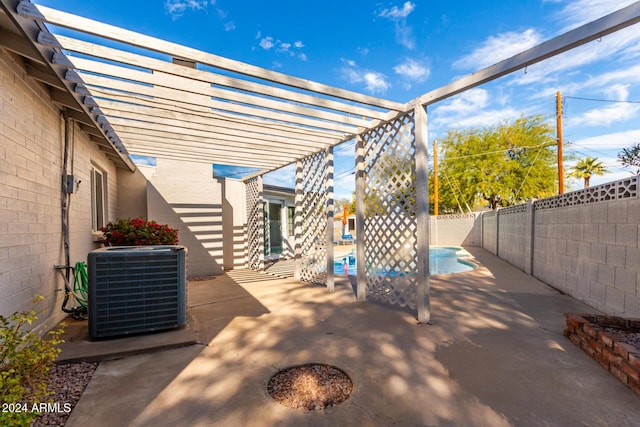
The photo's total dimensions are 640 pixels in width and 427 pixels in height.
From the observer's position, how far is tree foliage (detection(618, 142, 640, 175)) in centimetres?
526

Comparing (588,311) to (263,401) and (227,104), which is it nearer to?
(263,401)

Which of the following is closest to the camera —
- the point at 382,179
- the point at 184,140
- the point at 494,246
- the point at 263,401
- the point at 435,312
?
the point at 263,401

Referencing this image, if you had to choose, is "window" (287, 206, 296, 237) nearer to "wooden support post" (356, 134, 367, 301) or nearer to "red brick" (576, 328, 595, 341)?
"wooden support post" (356, 134, 367, 301)

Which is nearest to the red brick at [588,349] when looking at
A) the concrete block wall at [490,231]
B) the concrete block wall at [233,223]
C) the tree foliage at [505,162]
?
the concrete block wall at [233,223]

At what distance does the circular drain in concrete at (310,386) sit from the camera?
185 cm

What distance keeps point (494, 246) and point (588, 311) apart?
21.8 ft

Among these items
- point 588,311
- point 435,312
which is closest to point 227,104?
point 435,312

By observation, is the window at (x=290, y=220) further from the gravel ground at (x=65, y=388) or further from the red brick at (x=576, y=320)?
the red brick at (x=576, y=320)

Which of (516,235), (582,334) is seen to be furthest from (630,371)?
(516,235)

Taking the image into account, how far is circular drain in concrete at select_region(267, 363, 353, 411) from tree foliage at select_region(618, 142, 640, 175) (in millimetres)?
6420

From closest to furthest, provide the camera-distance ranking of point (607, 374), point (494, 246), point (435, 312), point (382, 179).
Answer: point (607, 374) → point (435, 312) → point (382, 179) → point (494, 246)

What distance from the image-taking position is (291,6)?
638 centimetres

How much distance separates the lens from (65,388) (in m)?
1.98

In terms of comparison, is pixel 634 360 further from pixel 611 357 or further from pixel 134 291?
pixel 134 291
